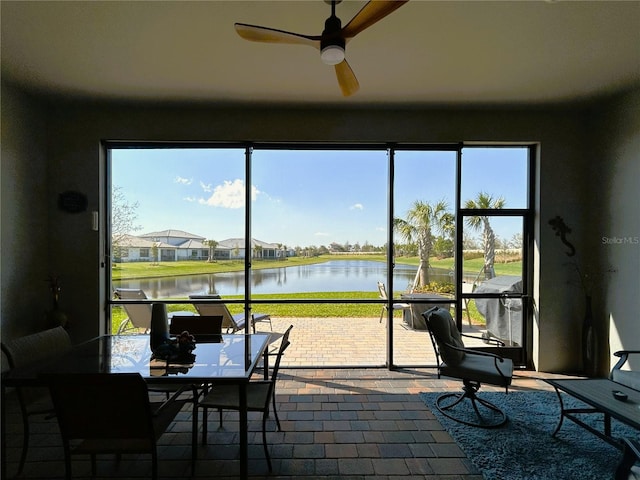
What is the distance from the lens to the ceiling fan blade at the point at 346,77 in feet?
7.53

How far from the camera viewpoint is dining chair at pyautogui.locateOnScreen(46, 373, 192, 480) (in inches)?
64.5

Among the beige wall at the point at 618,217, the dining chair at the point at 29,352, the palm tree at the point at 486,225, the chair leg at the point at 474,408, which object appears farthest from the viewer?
the palm tree at the point at 486,225

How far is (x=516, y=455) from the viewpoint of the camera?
2299 millimetres

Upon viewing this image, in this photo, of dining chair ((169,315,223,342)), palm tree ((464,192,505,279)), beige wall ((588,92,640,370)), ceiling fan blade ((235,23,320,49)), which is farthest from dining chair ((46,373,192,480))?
beige wall ((588,92,640,370))

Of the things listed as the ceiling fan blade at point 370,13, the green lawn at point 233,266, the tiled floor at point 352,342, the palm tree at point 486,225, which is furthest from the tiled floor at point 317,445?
the ceiling fan blade at point 370,13

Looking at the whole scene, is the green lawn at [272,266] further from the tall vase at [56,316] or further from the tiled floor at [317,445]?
the tiled floor at [317,445]

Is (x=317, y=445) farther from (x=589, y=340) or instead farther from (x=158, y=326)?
(x=589, y=340)

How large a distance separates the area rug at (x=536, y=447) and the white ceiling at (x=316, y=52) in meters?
3.09

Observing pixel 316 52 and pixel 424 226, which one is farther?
pixel 424 226

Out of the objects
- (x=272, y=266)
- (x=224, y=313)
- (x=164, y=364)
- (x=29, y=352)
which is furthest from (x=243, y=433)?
(x=272, y=266)

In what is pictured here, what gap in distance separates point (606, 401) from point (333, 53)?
9.73 feet

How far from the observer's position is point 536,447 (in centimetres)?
239

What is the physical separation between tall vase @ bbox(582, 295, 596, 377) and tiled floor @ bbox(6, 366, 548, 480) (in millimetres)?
2101

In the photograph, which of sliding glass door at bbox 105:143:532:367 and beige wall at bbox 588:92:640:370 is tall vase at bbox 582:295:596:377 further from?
sliding glass door at bbox 105:143:532:367
